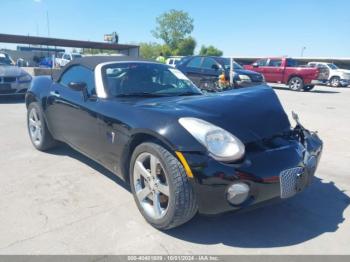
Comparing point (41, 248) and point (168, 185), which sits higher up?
point (168, 185)

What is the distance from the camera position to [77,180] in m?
3.83

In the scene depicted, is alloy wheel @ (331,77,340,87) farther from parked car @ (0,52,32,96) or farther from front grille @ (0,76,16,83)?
front grille @ (0,76,16,83)

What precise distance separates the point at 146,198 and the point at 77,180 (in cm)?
123

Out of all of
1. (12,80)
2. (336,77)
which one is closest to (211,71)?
(12,80)

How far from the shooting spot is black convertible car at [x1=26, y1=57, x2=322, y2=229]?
2.46m

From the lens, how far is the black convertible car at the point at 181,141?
246cm

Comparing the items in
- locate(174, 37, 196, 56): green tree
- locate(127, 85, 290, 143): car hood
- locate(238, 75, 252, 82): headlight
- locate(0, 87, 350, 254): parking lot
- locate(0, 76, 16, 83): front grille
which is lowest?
locate(0, 87, 350, 254): parking lot

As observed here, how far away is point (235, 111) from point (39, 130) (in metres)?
3.18

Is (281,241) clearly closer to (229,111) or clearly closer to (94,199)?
(229,111)

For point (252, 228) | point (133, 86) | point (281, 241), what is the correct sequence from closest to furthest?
point (281, 241), point (252, 228), point (133, 86)

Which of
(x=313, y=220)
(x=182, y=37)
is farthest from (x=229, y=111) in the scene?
(x=182, y=37)

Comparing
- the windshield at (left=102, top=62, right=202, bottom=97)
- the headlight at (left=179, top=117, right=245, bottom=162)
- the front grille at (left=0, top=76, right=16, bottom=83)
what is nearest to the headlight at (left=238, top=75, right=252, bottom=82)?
the front grille at (left=0, top=76, right=16, bottom=83)

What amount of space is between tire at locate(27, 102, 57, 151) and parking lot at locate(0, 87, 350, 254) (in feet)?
1.68

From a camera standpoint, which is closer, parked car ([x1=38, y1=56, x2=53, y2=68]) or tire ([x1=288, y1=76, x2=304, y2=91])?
tire ([x1=288, y1=76, x2=304, y2=91])
